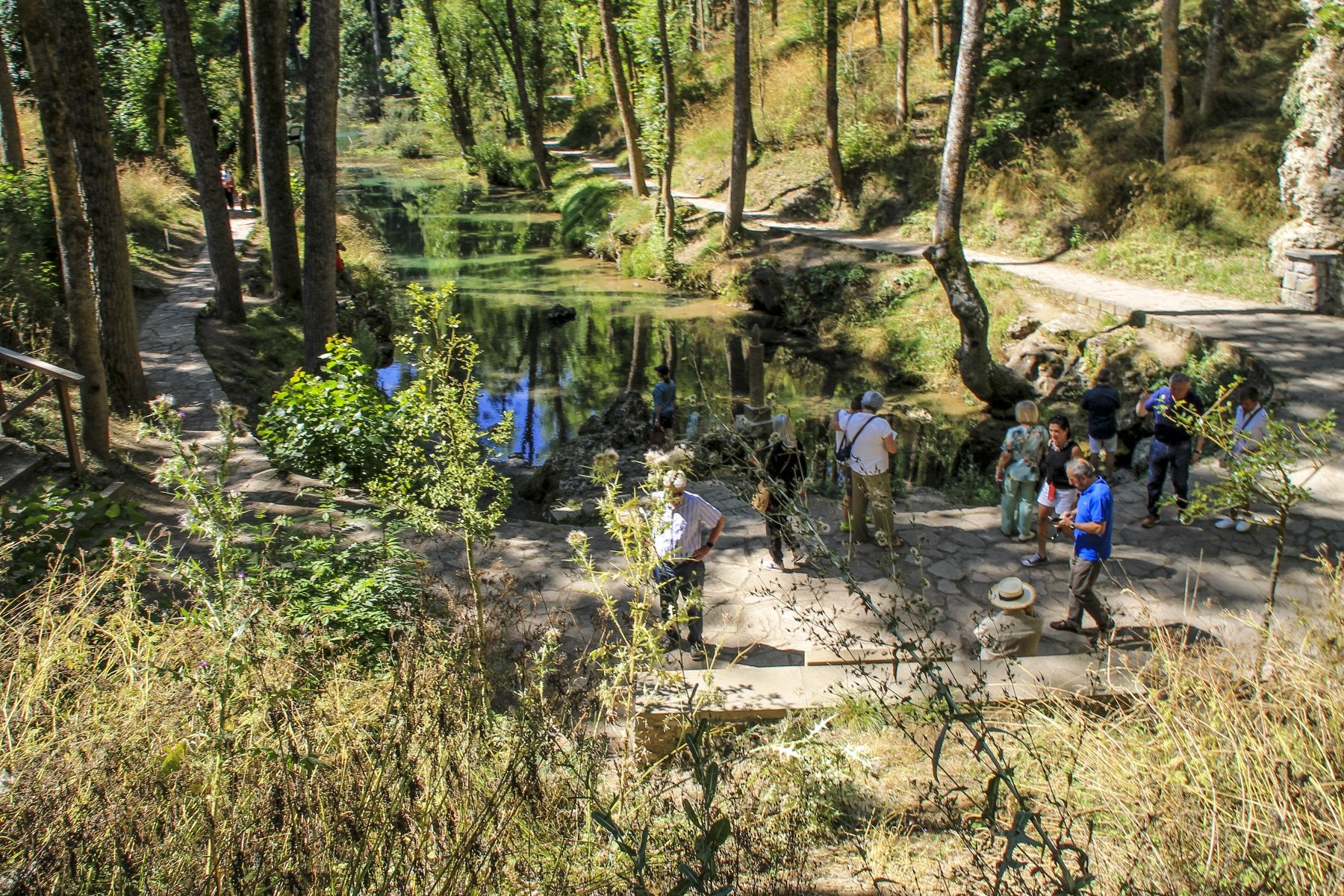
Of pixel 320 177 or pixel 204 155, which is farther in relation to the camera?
pixel 204 155

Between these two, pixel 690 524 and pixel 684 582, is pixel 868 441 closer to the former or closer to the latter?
pixel 690 524

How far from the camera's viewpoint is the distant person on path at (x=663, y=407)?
13.2m

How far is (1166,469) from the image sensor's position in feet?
29.2

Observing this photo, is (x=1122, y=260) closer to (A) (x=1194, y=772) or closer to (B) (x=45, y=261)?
(A) (x=1194, y=772)

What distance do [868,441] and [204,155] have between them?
478 inches

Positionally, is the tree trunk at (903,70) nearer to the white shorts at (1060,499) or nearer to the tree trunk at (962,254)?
the tree trunk at (962,254)

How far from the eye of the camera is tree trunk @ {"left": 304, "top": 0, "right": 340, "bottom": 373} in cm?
1064

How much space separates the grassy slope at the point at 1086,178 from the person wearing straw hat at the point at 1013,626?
37.6 ft

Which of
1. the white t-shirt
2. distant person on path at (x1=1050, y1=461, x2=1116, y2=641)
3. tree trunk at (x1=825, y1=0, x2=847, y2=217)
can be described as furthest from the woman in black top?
tree trunk at (x1=825, y1=0, x2=847, y2=217)

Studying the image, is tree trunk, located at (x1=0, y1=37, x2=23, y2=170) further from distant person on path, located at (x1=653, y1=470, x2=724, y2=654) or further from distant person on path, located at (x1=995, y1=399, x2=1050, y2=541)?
distant person on path, located at (x1=995, y1=399, x2=1050, y2=541)

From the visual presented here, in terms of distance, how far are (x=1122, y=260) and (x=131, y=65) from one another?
84.8 ft

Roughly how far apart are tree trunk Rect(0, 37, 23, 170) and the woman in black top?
1715cm

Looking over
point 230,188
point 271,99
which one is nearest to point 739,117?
point 271,99

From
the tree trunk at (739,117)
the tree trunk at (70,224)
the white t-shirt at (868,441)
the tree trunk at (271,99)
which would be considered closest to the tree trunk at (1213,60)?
the tree trunk at (739,117)
